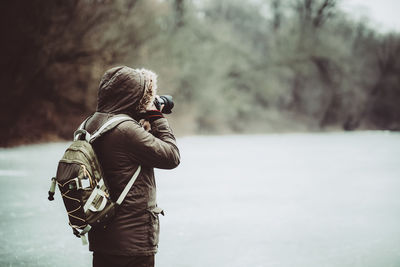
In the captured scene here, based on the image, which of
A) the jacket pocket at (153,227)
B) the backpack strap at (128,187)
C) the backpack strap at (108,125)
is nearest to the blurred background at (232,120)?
the jacket pocket at (153,227)

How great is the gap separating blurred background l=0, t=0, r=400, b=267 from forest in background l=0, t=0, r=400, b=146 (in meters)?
0.10

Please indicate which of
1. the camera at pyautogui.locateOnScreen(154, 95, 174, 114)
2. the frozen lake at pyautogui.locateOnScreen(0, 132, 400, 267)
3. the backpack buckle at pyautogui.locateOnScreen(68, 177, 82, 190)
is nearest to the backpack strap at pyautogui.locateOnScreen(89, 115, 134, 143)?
the backpack buckle at pyautogui.locateOnScreen(68, 177, 82, 190)

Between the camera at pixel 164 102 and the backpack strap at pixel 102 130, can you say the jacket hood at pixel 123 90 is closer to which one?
the backpack strap at pixel 102 130

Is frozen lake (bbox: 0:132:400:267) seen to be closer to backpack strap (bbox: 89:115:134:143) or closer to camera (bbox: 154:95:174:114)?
camera (bbox: 154:95:174:114)

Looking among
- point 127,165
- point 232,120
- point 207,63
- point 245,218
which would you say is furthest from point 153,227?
point 232,120

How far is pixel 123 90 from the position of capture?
2303 mm

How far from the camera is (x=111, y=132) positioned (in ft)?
7.35

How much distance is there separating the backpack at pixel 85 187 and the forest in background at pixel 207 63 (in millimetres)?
16132

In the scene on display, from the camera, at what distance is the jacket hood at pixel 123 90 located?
7.54 feet

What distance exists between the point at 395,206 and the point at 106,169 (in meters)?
6.00

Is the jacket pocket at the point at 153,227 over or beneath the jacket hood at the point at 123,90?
beneath

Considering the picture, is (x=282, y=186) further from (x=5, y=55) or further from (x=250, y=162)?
(x=5, y=55)

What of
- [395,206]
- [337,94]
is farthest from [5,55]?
[337,94]

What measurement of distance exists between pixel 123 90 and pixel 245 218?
4236mm
